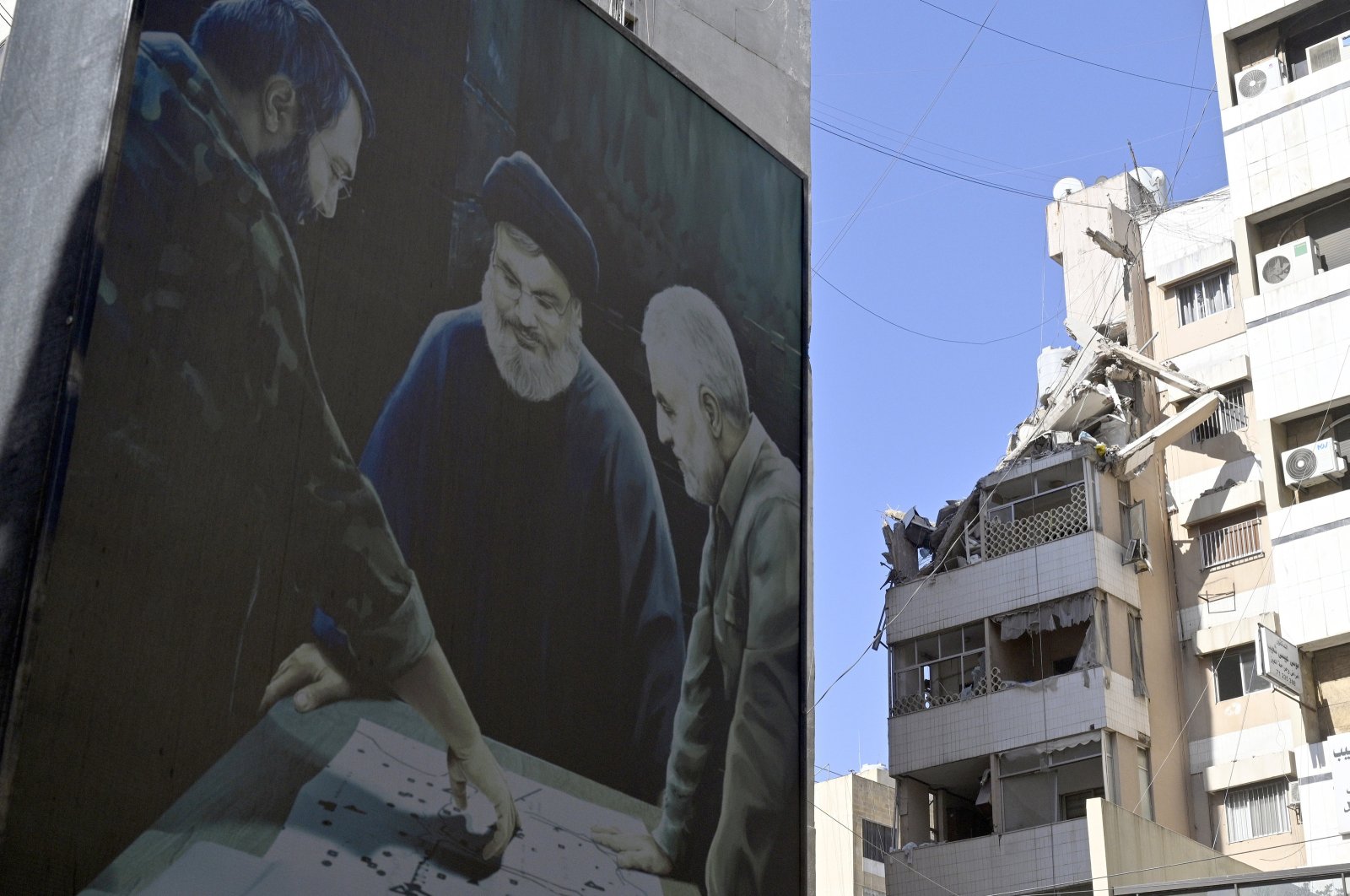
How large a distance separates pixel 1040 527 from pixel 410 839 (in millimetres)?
19035

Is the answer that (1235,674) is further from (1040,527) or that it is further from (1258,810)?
(1040,527)

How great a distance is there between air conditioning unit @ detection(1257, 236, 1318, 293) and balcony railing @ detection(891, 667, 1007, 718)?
780 centimetres

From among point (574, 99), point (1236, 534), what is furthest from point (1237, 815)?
point (574, 99)

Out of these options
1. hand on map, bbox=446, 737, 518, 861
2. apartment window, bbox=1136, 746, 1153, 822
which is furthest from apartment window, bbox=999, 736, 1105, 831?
hand on map, bbox=446, 737, 518, 861

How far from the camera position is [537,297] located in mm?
13602

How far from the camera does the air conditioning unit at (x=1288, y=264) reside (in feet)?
82.9

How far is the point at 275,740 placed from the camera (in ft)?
34.0

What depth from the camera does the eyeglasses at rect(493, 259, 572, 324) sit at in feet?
43.6

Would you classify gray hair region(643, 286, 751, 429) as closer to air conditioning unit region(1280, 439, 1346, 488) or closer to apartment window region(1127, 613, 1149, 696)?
air conditioning unit region(1280, 439, 1346, 488)

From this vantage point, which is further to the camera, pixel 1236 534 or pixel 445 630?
pixel 1236 534

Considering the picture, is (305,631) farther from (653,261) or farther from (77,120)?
(653,261)

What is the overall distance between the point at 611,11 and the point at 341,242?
21.8ft

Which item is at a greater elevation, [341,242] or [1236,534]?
[1236,534]

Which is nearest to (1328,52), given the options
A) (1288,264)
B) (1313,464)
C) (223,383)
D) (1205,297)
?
(1288,264)
